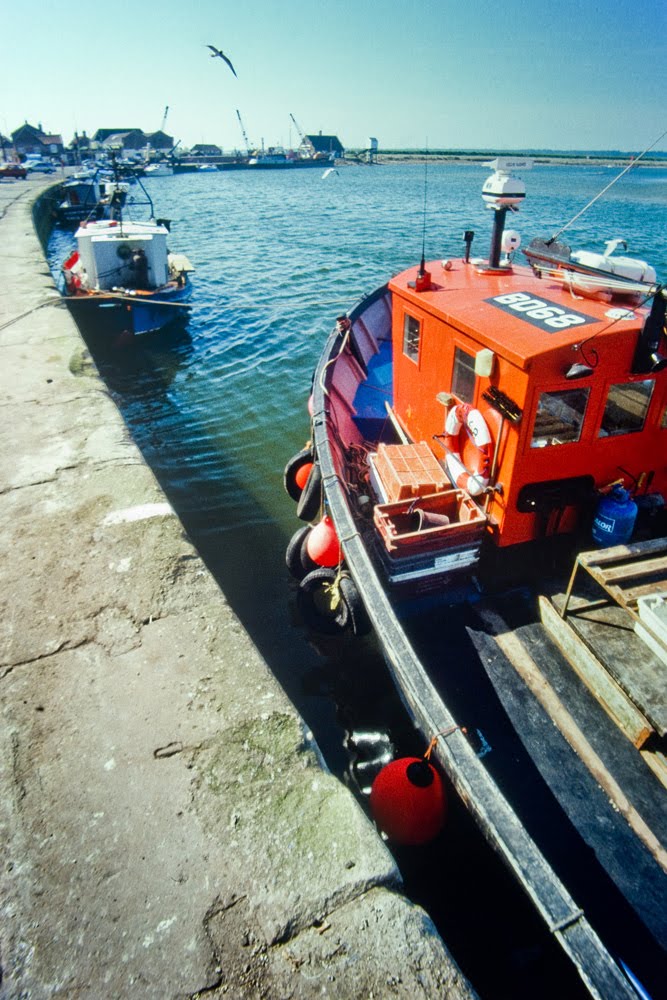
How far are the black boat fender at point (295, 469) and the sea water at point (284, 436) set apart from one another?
1.69 feet

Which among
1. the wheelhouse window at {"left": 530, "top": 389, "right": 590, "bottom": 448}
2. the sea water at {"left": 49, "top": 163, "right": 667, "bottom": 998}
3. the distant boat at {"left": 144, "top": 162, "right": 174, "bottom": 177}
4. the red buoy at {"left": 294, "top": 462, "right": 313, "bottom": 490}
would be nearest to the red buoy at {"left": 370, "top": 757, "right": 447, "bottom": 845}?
the sea water at {"left": 49, "top": 163, "right": 667, "bottom": 998}

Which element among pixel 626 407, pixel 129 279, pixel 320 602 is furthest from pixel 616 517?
pixel 129 279

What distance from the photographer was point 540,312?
516 cm

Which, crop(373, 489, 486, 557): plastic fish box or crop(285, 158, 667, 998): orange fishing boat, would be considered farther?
crop(373, 489, 486, 557): plastic fish box

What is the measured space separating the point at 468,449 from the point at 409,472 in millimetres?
687

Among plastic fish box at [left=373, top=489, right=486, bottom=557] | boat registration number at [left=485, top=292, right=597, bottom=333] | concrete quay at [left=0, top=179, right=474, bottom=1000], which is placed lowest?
plastic fish box at [left=373, top=489, right=486, bottom=557]

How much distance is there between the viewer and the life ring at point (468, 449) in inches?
209

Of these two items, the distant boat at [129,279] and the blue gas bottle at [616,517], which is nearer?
the blue gas bottle at [616,517]

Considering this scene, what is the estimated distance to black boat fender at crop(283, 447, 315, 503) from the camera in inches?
358

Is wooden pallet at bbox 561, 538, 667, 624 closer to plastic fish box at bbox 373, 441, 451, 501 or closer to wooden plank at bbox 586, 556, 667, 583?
wooden plank at bbox 586, 556, 667, 583

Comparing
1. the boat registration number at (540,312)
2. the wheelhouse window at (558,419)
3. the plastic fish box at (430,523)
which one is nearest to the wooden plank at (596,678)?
the plastic fish box at (430,523)

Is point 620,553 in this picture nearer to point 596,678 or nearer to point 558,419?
point 596,678

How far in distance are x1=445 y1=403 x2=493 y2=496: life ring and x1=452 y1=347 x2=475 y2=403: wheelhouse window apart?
0.12 meters

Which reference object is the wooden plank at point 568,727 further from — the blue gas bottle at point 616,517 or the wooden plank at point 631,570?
the blue gas bottle at point 616,517
